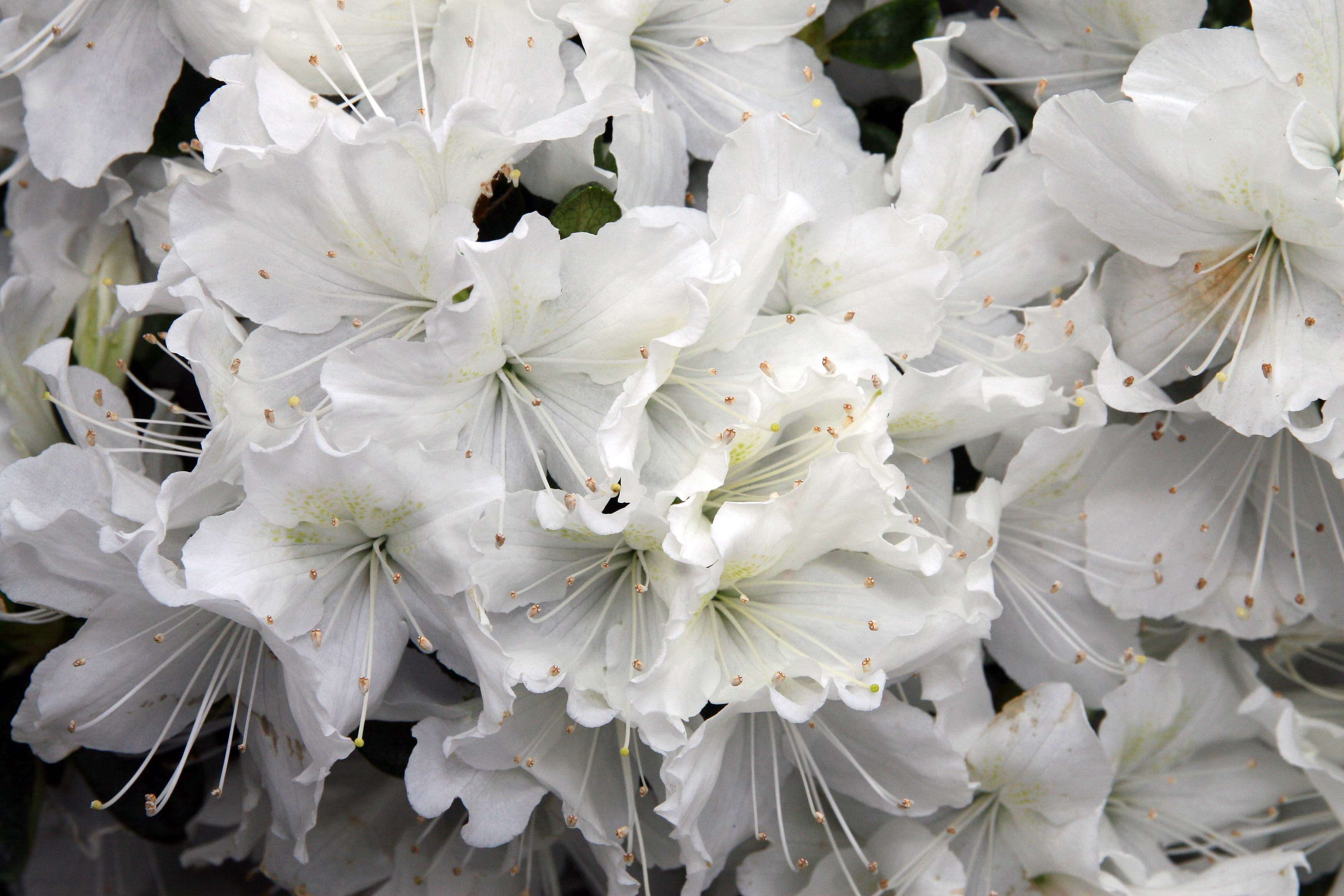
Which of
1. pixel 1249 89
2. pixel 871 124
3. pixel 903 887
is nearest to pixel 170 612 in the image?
pixel 903 887

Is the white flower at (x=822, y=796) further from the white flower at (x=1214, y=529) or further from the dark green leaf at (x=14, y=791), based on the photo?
the dark green leaf at (x=14, y=791)

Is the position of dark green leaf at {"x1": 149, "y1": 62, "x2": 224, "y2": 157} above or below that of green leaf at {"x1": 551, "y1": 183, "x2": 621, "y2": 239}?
above

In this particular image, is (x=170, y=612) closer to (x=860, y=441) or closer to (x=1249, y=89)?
(x=860, y=441)

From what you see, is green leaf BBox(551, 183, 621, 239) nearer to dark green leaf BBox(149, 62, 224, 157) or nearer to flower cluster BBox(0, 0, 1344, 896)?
flower cluster BBox(0, 0, 1344, 896)

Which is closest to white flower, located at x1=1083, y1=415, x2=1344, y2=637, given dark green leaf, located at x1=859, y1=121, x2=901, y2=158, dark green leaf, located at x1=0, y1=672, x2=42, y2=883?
dark green leaf, located at x1=859, y1=121, x2=901, y2=158

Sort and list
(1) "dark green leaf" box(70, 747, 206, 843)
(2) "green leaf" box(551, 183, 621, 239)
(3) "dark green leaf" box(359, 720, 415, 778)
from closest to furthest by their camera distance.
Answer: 1. (2) "green leaf" box(551, 183, 621, 239)
2. (3) "dark green leaf" box(359, 720, 415, 778)
3. (1) "dark green leaf" box(70, 747, 206, 843)

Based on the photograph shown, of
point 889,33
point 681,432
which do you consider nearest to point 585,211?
point 681,432

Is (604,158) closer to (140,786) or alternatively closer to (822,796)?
(822,796)

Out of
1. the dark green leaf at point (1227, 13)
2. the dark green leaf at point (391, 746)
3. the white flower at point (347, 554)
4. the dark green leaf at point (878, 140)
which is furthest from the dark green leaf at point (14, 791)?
the dark green leaf at point (1227, 13)
